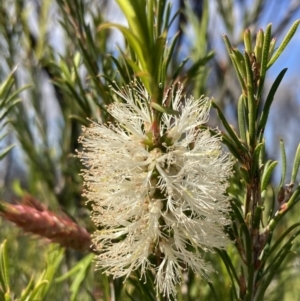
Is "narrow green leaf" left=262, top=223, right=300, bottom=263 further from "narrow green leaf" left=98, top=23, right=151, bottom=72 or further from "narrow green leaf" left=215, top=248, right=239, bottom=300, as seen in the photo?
"narrow green leaf" left=98, top=23, right=151, bottom=72

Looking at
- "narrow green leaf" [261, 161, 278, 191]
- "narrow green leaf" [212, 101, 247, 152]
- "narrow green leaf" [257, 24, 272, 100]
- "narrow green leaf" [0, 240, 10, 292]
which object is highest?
"narrow green leaf" [257, 24, 272, 100]

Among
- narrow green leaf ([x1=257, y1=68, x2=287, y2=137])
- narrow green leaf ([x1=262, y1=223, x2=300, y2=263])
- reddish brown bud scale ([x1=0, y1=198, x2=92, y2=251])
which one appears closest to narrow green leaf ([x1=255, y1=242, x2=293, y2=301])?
narrow green leaf ([x1=262, y1=223, x2=300, y2=263])

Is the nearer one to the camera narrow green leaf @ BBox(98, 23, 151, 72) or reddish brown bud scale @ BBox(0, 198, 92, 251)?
narrow green leaf @ BBox(98, 23, 151, 72)

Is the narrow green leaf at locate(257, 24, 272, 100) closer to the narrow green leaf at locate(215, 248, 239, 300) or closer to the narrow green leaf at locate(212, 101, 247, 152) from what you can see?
the narrow green leaf at locate(212, 101, 247, 152)

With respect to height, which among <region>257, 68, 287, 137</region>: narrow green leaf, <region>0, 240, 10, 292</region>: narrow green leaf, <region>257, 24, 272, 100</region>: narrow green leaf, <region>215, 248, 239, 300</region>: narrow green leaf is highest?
<region>257, 24, 272, 100</region>: narrow green leaf

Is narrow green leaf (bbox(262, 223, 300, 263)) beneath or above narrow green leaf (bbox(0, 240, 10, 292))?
above

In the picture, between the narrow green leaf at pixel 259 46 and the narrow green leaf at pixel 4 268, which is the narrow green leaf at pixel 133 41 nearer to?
the narrow green leaf at pixel 259 46

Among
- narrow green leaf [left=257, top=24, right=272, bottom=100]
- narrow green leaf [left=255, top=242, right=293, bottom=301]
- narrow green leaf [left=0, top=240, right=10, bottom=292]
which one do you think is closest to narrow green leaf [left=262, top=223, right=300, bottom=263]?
narrow green leaf [left=255, top=242, right=293, bottom=301]

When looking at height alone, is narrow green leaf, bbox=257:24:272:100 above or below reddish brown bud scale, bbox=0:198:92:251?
above

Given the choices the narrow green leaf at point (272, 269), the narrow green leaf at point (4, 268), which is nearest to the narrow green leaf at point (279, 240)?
the narrow green leaf at point (272, 269)
